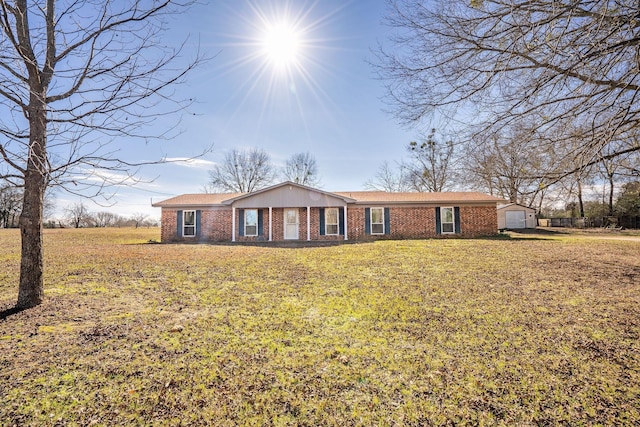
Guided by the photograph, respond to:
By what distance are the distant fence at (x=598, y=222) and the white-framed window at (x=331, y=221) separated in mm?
24695

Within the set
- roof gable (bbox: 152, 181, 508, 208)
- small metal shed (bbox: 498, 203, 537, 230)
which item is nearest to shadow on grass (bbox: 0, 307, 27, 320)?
roof gable (bbox: 152, 181, 508, 208)

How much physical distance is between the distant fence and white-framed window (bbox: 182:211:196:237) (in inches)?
1306

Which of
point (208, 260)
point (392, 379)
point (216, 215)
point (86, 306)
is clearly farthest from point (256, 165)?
point (392, 379)

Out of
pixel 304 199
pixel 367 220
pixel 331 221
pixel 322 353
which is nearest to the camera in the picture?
pixel 322 353

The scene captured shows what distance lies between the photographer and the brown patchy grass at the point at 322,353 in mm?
2268

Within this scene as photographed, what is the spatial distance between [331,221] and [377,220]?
9.04 ft

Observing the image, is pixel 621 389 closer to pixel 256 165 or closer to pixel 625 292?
pixel 625 292

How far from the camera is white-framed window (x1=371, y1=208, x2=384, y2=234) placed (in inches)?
700

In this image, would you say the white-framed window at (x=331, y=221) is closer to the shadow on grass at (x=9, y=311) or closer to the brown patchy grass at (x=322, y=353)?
the brown patchy grass at (x=322, y=353)

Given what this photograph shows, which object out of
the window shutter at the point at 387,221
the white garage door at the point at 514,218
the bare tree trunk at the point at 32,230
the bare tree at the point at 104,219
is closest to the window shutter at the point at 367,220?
the window shutter at the point at 387,221

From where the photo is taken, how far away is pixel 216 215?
1844 centimetres

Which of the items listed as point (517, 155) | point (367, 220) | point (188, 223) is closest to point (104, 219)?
point (188, 223)

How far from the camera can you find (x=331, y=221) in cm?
1795

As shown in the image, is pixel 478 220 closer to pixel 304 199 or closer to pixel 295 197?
pixel 304 199
